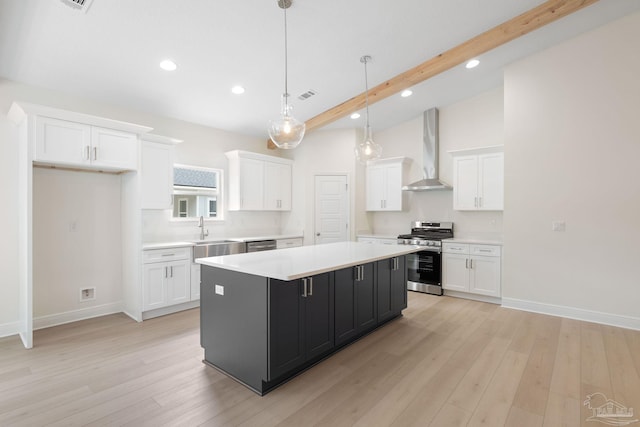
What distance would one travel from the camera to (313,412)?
82.5 inches

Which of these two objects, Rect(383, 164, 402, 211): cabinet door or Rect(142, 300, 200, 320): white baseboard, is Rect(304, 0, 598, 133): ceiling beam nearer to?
Rect(383, 164, 402, 211): cabinet door

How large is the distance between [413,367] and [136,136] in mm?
4140

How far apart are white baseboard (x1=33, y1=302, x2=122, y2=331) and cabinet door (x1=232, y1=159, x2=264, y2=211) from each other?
2.41m

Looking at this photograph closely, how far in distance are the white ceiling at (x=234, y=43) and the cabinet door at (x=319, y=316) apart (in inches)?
104

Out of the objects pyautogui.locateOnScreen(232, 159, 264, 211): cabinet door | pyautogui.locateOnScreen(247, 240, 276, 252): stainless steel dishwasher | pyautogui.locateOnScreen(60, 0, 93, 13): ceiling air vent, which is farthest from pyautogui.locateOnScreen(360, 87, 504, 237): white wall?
pyautogui.locateOnScreen(60, 0, 93, 13): ceiling air vent

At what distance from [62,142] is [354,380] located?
3841 mm

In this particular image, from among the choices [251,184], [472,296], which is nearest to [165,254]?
[251,184]

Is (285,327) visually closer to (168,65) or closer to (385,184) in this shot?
(168,65)

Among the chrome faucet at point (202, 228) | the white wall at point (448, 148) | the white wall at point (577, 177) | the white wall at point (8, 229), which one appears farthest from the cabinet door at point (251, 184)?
the white wall at point (577, 177)

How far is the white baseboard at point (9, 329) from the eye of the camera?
340 cm

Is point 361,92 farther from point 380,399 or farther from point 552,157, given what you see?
point 380,399

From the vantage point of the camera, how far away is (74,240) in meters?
3.94

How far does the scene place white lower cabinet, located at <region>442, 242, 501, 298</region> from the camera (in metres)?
4.64

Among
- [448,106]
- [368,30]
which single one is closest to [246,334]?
[368,30]
